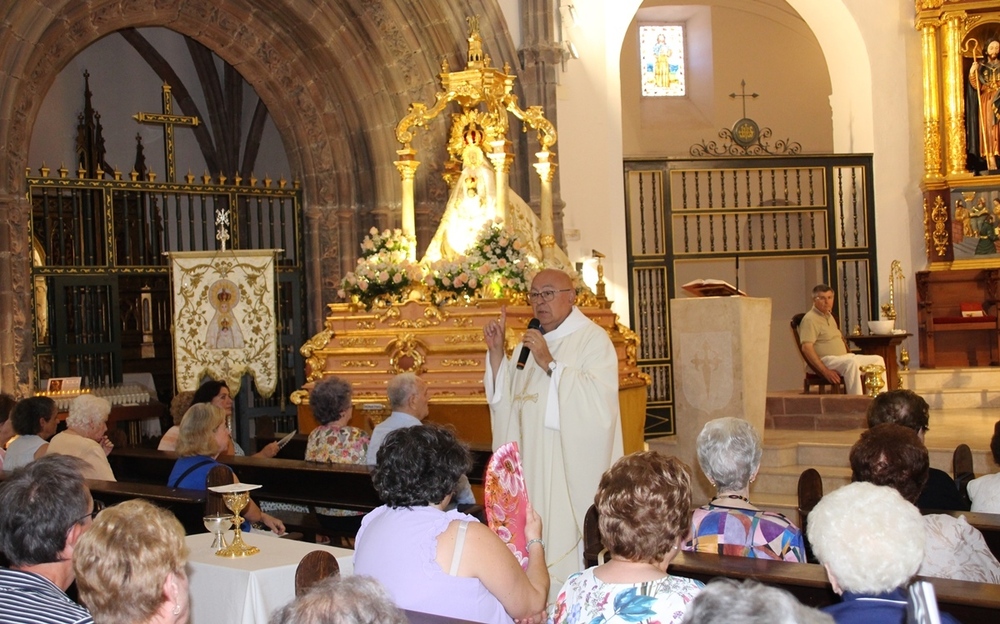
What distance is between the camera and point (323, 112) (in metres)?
11.5

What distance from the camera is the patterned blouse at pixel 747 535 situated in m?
3.22

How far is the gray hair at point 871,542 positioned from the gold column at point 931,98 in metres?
11.0

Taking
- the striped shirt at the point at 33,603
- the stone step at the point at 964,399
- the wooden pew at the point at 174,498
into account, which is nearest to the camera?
the striped shirt at the point at 33,603

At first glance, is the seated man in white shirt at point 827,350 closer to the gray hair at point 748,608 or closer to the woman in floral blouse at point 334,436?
the woman in floral blouse at point 334,436

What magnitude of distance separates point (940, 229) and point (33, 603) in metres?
11.5

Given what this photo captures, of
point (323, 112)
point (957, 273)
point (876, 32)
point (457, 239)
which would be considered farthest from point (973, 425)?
point (323, 112)

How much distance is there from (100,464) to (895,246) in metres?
9.34

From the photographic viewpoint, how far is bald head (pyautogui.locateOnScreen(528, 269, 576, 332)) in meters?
5.23

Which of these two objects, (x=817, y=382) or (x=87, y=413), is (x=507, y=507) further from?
(x=817, y=382)

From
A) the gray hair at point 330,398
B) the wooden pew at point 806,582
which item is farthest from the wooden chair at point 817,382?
the wooden pew at point 806,582

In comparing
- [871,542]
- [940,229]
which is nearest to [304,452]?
[871,542]

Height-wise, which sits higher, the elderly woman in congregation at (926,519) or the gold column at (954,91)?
the gold column at (954,91)

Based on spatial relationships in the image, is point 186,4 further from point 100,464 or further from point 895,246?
point 895,246

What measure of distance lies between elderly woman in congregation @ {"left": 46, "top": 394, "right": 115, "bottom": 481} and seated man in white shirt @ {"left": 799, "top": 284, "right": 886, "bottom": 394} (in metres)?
6.50
